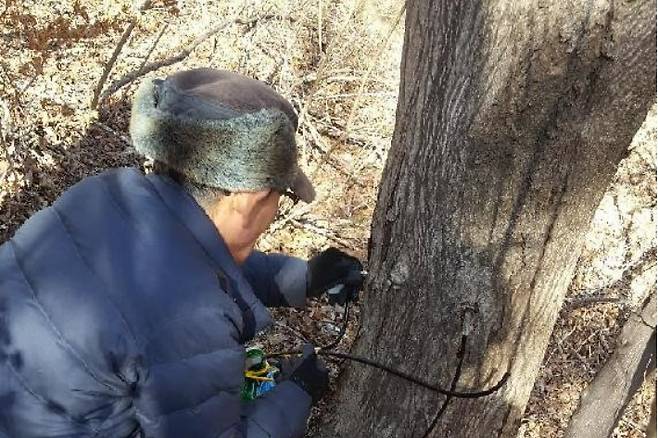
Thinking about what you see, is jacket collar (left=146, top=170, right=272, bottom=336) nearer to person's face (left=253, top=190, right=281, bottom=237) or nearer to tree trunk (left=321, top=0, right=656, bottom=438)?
person's face (left=253, top=190, right=281, bottom=237)

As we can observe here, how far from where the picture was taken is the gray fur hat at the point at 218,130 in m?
1.72

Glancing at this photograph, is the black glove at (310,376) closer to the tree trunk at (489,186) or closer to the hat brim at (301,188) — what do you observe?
the tree trunk at (489,186)

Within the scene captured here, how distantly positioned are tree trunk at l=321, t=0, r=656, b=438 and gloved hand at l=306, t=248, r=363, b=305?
221 millimetres

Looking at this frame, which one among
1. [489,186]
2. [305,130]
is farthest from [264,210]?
[305,130]

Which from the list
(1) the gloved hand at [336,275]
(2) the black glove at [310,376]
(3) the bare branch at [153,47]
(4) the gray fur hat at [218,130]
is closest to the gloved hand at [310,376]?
(2) the black glove at [310,376]

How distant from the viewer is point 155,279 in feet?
5.32

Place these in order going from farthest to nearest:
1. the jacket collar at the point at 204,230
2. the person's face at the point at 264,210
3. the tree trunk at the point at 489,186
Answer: the person's face at the point at 264,210, the jacket collar at the point at 204,230, the tree trunk at the point at 489,186

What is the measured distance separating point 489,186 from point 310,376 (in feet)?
2.98

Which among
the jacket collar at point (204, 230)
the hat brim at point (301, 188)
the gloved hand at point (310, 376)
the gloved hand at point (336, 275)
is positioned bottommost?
the gloved hand at point (310, 376)

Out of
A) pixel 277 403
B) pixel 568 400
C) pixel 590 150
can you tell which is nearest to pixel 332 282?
pixel 277 403

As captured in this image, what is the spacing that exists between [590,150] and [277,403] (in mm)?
1151

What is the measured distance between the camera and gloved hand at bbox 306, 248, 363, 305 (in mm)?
2391

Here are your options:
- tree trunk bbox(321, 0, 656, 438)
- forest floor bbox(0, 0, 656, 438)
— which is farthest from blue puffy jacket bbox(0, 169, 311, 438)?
forest floor bbox(0, 0, 656, 438)

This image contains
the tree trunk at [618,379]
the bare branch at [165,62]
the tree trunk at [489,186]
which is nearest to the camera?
the tree trunk at [489,186]
